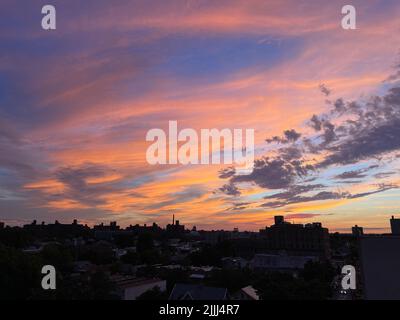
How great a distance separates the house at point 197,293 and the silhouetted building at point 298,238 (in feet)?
143

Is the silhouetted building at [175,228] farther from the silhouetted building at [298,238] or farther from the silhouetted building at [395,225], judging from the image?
the silhouetted building at [395,225]

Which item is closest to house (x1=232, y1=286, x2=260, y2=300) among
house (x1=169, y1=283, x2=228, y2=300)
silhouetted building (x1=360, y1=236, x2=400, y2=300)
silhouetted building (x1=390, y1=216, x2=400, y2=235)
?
house (x1=169, y1=283, x2=228, y2=300)

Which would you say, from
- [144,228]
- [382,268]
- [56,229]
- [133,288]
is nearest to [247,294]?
[133,288]

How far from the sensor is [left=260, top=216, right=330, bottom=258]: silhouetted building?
6406 centimetres

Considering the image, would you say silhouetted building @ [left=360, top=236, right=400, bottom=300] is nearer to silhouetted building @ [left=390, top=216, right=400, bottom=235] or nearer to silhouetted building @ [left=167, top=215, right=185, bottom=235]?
silhouetted building @ [left=390, top=216, right=400, bottom=235]

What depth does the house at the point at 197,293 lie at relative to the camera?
74.5ft

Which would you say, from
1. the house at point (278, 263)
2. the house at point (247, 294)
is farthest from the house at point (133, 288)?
the house at point (278, 263)

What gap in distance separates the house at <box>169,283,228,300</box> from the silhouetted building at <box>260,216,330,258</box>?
4346 cm

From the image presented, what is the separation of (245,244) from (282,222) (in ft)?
32.5

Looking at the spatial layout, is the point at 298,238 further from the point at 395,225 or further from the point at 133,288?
the point at 395,225

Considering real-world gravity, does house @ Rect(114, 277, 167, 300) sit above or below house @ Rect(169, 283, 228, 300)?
below

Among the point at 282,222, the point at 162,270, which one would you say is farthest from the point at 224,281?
the point at 282,222

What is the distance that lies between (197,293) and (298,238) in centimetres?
4850
